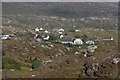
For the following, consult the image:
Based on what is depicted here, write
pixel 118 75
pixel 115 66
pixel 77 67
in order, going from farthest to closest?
pixel 77 67, pixel 115 66, pixel 118 75

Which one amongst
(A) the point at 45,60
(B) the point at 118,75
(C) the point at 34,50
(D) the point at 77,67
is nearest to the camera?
(B) the point at 118,75

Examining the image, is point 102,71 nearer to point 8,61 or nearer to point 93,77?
point 93,77

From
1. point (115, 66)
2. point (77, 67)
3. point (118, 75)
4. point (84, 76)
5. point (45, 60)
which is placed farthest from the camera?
point (45, 60)

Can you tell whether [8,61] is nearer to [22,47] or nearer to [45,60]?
[45,60]

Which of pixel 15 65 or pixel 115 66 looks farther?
pixel 15 65

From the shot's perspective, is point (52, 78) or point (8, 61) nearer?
point (52, 78)

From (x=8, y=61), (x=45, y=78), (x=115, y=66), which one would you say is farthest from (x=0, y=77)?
(x=115, y=66)

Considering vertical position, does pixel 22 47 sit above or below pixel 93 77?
above

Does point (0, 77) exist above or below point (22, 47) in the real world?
below

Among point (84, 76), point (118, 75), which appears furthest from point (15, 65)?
point (118, 75)
